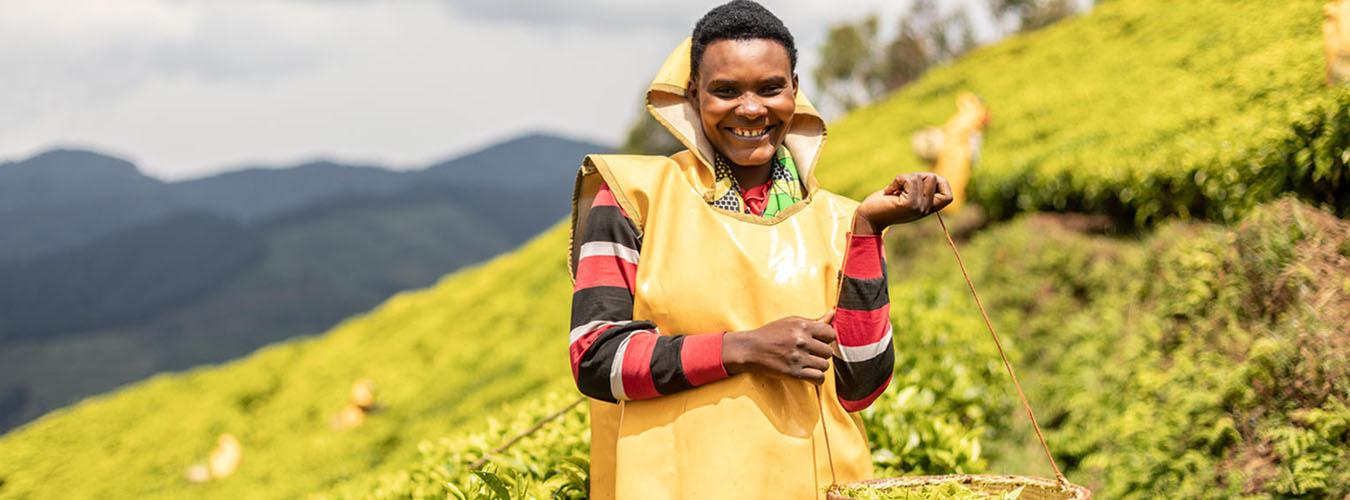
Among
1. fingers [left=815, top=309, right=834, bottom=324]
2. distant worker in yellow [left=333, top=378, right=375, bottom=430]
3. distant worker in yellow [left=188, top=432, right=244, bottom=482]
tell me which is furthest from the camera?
distant worker in yellow [left=333, top=378, right=375, bottom=430]

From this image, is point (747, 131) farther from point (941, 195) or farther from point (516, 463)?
point (516, 463)

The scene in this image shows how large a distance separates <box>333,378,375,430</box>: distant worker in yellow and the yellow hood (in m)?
8.60

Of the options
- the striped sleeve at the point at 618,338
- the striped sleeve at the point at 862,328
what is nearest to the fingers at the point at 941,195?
the striped sleeve at the point at 862,328

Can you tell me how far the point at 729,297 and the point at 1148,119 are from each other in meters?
6.67

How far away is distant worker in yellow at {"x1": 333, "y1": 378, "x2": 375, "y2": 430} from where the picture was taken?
33.7ft

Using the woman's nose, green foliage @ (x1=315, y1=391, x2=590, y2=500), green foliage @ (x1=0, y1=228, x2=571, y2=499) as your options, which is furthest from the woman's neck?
green foliage @ (x1=0, y1=228, x2=571, y2=499)

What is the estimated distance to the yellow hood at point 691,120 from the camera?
2.40m

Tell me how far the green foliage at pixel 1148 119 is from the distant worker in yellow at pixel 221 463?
6853 mm

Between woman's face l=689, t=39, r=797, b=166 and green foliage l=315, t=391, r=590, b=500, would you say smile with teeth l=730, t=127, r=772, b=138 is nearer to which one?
woman's face l=689, t=39, r=797, b=166

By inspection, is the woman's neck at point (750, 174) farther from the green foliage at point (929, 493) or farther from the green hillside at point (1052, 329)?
the green hillside at point (1052, 329)

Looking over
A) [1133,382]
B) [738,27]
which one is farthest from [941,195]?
[1133,382]

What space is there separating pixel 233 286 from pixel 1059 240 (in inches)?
3999

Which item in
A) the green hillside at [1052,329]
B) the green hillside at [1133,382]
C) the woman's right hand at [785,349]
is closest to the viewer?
the woman's right hand at [785,349]

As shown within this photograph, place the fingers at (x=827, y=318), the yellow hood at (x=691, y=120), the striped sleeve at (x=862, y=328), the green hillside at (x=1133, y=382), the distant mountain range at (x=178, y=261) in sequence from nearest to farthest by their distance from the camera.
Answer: the fingers at (x=827, y=318)
the striped sleeve at (x=862, y=328)
the yellow hood at (x=691, y=120)
the green hillside at (x=1133, y=382)
the distant mountain range at (x=178, y=261)
